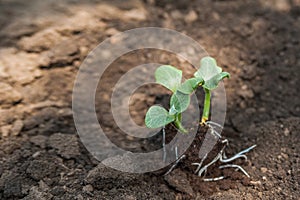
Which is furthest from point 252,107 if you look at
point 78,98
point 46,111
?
point 46,111

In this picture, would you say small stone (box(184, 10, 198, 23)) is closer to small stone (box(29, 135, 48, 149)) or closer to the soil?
the soil

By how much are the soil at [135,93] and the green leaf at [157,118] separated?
0.13 metres

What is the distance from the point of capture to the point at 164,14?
1.77 m

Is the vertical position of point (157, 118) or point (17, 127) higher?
point (157, 118)

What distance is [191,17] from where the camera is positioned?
5.75ft

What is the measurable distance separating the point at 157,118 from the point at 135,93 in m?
0.41

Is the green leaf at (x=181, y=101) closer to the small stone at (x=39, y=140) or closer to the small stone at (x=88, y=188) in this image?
the small stone at (x=88, y=188)

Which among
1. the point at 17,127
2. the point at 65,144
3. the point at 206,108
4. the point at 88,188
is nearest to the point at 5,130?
the point at 17,127

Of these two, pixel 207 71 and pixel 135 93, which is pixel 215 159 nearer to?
pixel 207 71

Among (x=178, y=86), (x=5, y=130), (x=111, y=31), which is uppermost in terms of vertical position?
(x=178, y=86)

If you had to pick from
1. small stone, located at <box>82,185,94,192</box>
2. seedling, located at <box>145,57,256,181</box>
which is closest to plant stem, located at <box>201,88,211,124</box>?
seedling, located at <box>145,57,256,181</box>

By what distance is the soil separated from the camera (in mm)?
1212

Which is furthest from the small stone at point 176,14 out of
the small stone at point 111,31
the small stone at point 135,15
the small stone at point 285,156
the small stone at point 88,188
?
the small stone at point 88,188

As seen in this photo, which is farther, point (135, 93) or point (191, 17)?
point (191, 17)
